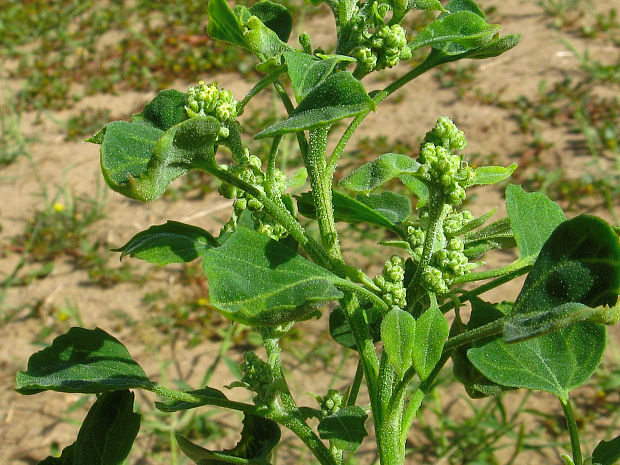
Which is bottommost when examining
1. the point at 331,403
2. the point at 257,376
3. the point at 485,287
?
the point at 331,403

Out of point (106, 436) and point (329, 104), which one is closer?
point (329, 104)

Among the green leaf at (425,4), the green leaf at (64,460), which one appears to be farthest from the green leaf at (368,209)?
the green leaf at (64,460)

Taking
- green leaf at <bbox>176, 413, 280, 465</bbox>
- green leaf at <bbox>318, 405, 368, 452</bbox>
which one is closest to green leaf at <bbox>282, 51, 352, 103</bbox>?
green leaf at <bbox>318, 405, 368, 452</bbox>

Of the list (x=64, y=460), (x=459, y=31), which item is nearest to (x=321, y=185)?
(x=459, y=31)

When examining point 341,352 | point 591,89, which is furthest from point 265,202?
point 591,89

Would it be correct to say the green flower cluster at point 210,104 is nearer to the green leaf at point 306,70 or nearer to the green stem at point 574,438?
the green leaf at point 306,70

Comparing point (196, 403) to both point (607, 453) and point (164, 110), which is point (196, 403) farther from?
point (607, 453)

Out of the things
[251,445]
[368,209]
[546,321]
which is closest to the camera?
[546,321]
